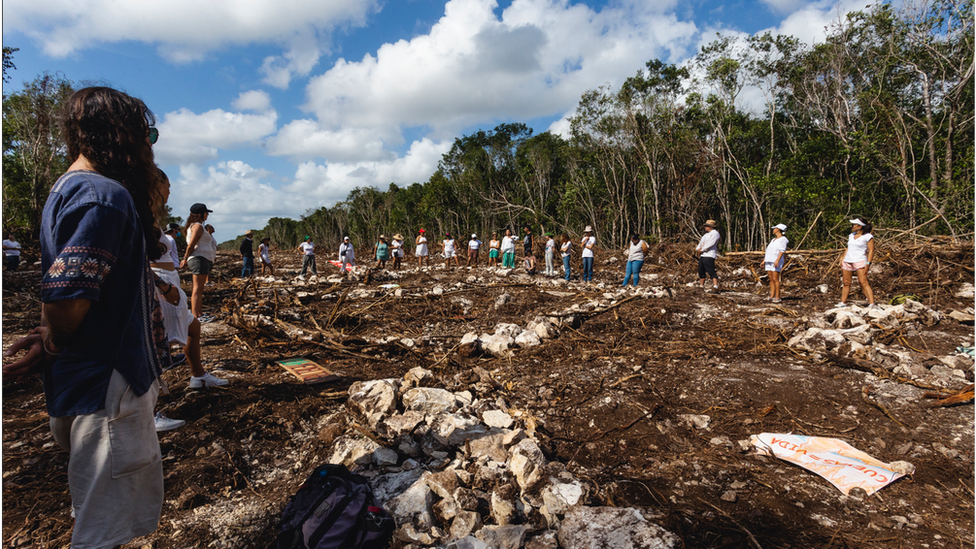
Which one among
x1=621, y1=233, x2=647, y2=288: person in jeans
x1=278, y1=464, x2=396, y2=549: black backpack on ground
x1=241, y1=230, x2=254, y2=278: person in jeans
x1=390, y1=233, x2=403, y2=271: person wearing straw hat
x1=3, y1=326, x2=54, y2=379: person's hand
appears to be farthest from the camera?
x1=390, y1=233, x2=403, y2=271: person wearing straw hat

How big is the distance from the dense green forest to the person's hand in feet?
42.3

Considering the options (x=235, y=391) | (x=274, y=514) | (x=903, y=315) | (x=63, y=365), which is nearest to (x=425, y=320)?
(x=235, y=391)

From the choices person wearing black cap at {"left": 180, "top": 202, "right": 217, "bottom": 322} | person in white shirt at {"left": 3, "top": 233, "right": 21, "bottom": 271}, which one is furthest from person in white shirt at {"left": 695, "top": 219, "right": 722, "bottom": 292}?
person in white shirt at {"left": 3, "top": 233, "right": 21, "bottom": 271}

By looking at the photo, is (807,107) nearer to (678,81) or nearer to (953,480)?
(678,81)

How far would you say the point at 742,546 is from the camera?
2.41m

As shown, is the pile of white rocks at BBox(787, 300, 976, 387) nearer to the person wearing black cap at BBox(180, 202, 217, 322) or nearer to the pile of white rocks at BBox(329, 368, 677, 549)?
the pile of white rocks at BBox(329, 368, 677, 549)

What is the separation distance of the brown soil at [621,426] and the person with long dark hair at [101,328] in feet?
2.73

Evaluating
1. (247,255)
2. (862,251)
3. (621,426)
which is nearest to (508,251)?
(247,255)

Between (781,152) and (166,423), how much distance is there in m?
23.1

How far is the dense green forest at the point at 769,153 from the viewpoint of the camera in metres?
12.6

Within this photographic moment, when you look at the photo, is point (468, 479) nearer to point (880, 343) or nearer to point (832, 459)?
point (832, 459)

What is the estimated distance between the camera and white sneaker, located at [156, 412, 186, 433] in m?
3.17

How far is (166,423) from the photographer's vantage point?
10.5 ft

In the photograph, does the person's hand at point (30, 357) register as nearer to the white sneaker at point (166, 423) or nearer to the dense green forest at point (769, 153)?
the white sneaker at point (166, 423)
